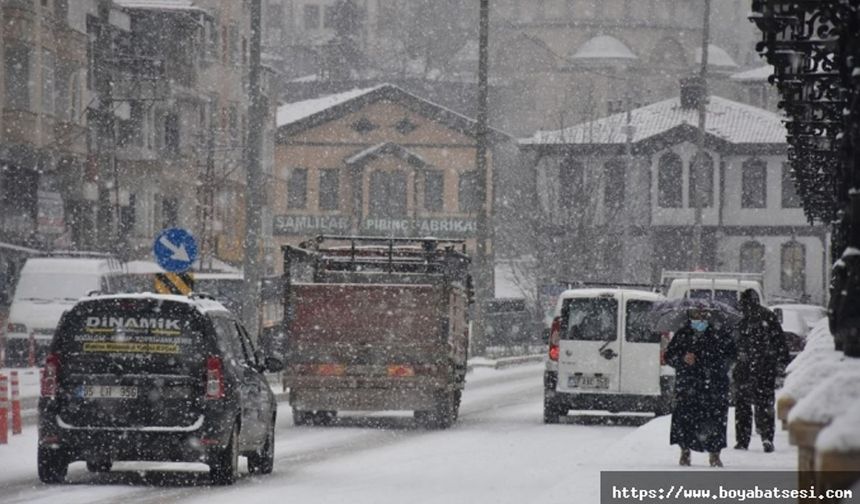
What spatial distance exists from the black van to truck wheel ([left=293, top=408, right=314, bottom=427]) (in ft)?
31.9

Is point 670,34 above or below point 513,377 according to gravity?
above

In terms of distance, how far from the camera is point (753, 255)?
95938 millimetres

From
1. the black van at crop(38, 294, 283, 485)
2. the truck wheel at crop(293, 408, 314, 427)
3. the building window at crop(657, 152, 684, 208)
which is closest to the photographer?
the black van at crop(38, 294, 283, 485)

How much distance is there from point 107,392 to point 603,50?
437ft

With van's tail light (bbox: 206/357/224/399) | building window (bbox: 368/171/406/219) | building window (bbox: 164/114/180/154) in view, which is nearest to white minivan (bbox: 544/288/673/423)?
van's tail light (bbox: 206/357/224/399)

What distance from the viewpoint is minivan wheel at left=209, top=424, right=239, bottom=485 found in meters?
18.1

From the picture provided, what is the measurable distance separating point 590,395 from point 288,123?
234ft

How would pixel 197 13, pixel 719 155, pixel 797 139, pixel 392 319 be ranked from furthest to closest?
1. pixel 719 155
2. pixel 197 13
3. pixel 392 319
4. pixel 797 139

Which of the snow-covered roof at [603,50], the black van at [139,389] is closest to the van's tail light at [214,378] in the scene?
the black van at [139,389]

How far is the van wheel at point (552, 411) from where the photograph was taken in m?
29.6

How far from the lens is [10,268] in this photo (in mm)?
53438

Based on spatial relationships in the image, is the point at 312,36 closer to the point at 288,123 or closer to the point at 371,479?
the point at 288,123

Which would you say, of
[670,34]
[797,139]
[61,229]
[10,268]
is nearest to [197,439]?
[797,139]

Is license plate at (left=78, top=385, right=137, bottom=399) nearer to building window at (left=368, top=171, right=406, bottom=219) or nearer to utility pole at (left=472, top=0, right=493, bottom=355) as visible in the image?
utility pole at (left=472, top=0, right=493, bottom=355)
